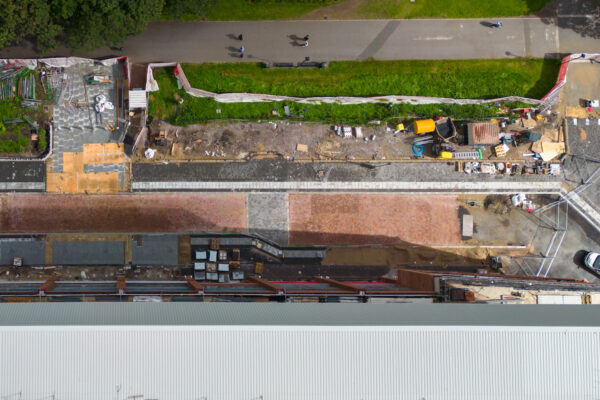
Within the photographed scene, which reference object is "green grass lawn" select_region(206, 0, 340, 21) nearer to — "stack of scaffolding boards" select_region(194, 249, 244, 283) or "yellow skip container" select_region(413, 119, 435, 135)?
"yellow skip container" select_region(413, 119, 435, 135)

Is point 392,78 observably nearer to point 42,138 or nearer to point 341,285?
point 341,285

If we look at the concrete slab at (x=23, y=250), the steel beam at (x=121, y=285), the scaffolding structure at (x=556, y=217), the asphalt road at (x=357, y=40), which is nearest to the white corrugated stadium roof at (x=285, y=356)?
the steel beam at (x=121, y=285)

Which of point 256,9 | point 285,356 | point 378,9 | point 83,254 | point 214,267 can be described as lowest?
point 285,356

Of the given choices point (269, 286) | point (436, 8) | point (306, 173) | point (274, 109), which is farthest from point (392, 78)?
point (269, 286)

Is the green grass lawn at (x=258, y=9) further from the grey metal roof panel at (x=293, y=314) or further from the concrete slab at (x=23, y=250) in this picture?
the grey metal roof panel at (x=293, y=314)

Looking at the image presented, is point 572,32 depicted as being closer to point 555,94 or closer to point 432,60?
point 555,94

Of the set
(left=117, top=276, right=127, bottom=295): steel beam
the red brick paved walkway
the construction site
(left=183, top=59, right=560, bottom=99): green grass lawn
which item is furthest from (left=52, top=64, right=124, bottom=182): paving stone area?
(left=117, top=276, right=127, bottom=295): steel beam
